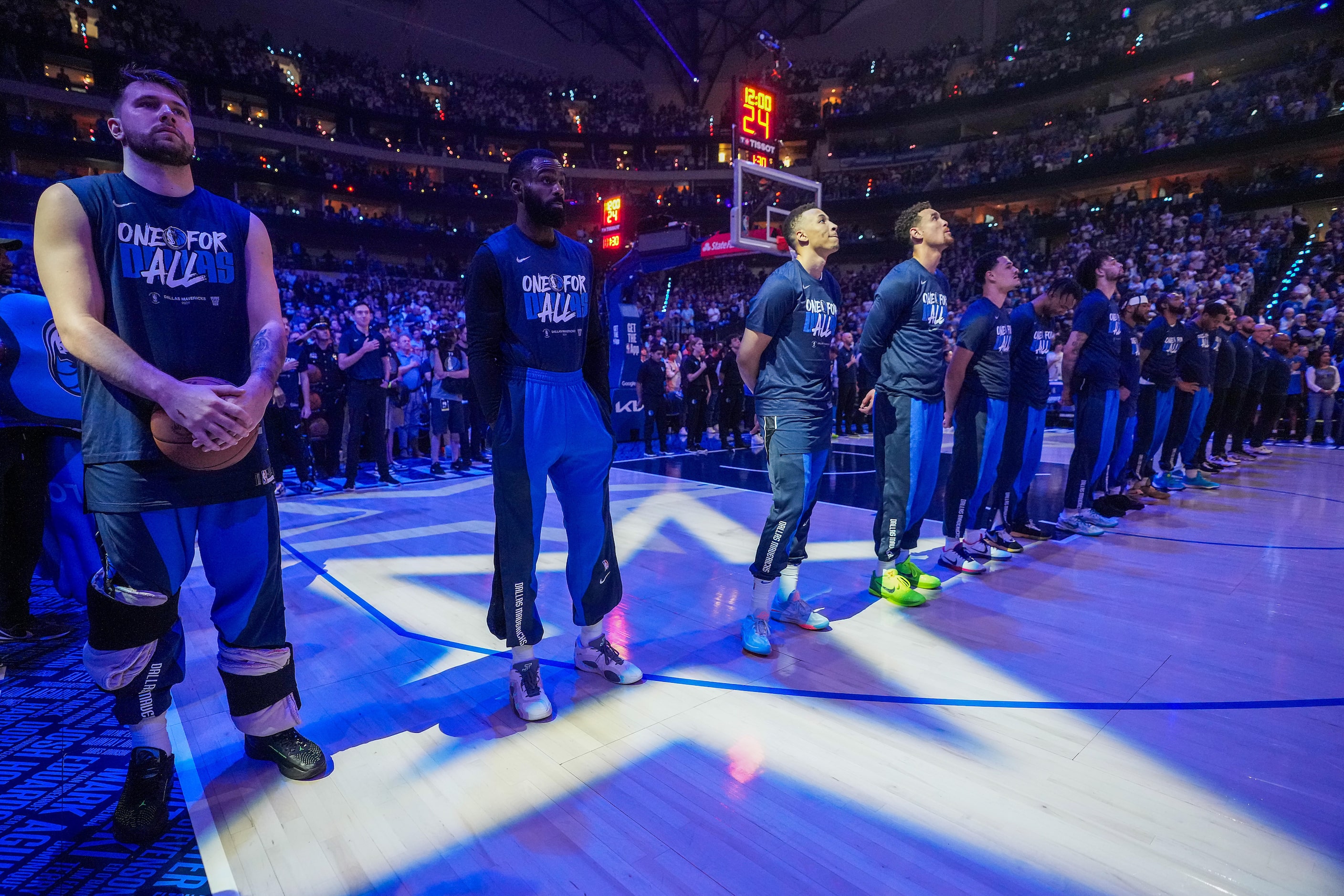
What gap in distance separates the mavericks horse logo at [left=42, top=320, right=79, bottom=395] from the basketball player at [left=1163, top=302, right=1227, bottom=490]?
746 centimetres

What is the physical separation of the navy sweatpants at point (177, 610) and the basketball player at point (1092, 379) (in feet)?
15.8

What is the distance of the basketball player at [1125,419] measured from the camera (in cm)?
486

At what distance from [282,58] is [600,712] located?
33129 mm

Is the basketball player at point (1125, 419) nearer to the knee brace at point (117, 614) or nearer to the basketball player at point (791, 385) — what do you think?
the basketball player at point (791, 385)

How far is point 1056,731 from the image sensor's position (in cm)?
215

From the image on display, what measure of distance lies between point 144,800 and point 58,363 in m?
2.05

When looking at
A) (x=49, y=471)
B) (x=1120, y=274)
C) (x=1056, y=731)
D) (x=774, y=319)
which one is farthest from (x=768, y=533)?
(x=1120, y=274)

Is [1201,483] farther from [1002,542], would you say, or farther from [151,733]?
[151,733]

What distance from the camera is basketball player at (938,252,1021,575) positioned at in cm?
371

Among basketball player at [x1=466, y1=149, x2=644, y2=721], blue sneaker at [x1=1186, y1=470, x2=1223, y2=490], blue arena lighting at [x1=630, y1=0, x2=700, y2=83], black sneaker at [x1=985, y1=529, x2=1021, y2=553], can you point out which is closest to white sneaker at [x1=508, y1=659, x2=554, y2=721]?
basketball player at [x1=466, y1=149, x2=644, y2=721]

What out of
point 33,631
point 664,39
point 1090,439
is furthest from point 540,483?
point 664,39

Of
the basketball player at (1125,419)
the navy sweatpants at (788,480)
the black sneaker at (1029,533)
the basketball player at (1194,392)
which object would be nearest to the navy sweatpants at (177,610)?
the navy sweatpants at (788,480)

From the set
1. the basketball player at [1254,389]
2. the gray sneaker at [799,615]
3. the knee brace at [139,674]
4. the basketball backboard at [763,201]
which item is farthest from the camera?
Result: the basketball backboard at [763,201]

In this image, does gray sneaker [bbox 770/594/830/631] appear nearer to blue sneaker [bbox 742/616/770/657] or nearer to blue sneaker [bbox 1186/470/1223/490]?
blue sneaker [bbox 742/616/770/657]
